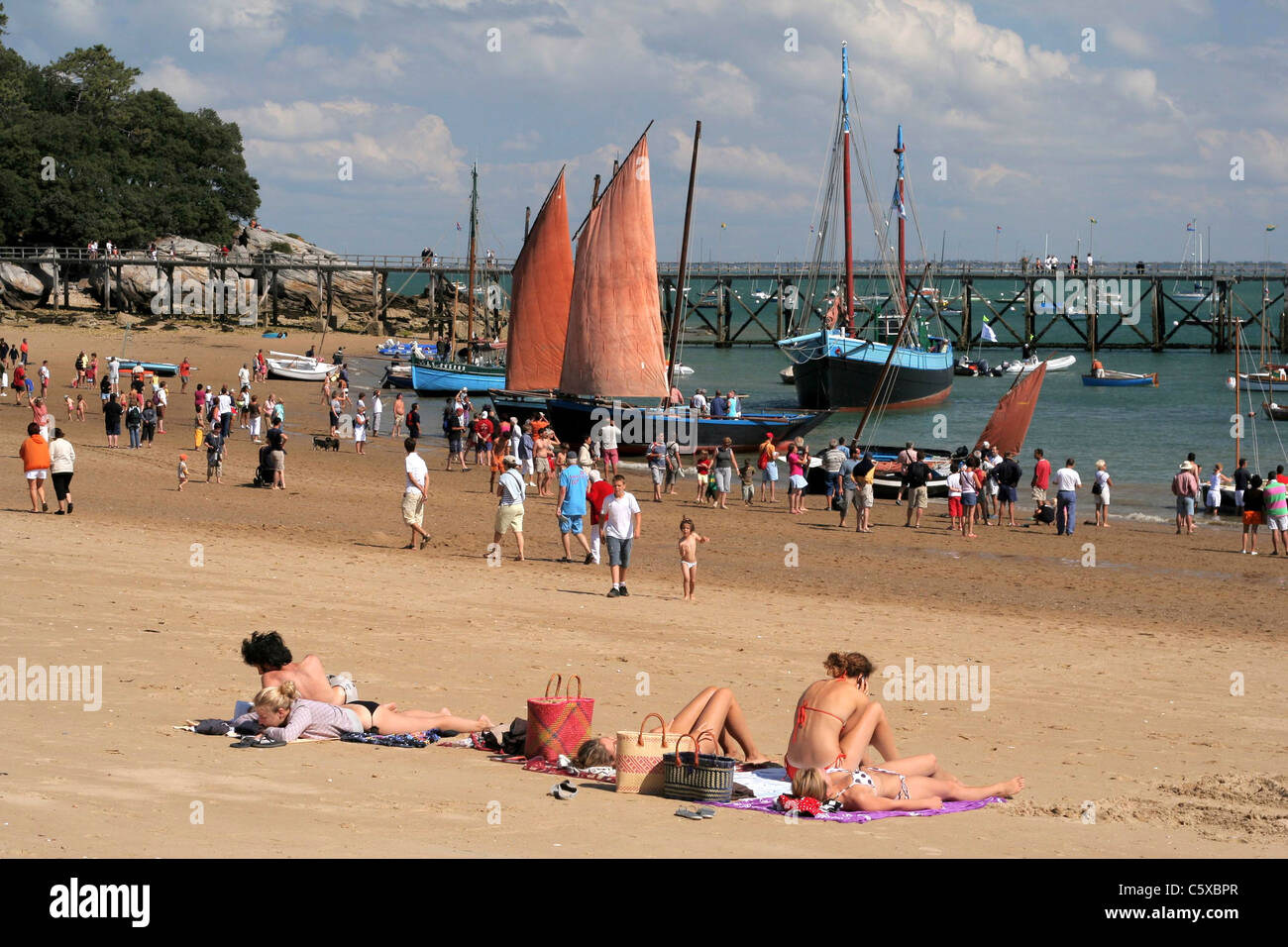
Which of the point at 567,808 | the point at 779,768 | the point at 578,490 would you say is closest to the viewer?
the point at 567,808

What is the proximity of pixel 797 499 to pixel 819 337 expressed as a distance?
95.2ft

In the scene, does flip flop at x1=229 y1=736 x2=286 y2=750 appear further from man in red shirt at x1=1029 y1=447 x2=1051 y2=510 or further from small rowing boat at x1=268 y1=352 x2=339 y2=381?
small rowing boat at x1=268 y1=352 x2=339 y2=381

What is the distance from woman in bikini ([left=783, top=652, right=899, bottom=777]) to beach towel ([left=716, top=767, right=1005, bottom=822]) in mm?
148

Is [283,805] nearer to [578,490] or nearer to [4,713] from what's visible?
[4,713]

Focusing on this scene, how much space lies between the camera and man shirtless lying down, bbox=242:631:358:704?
362 inches

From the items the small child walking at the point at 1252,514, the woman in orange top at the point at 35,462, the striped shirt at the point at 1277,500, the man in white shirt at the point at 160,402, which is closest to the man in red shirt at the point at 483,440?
the man in white shirt at the point at 160,402

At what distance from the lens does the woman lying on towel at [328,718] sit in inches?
346

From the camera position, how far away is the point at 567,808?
7.70 meters

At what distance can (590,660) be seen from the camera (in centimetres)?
1234

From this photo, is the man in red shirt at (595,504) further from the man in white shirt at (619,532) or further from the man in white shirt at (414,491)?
the man in white shirt at (414,491)

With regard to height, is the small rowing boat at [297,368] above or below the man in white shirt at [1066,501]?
above
